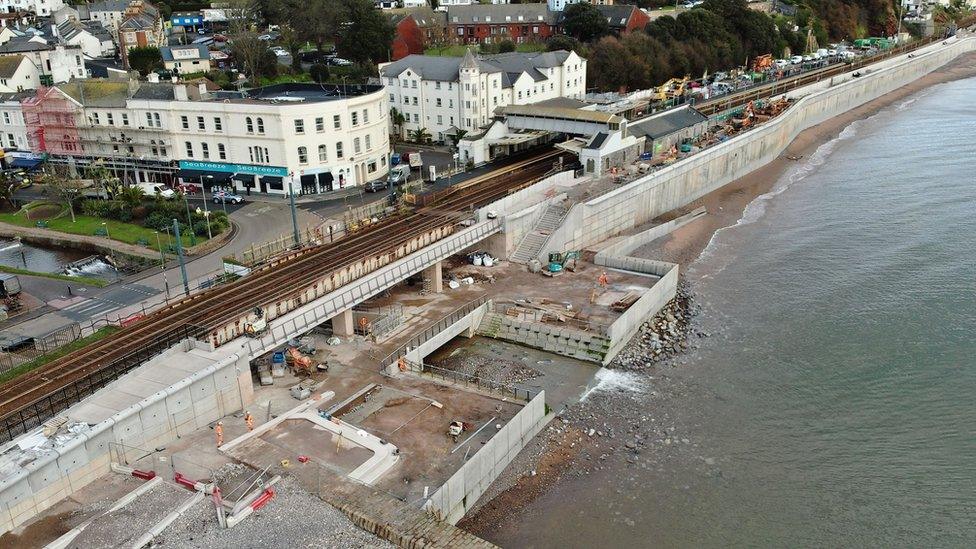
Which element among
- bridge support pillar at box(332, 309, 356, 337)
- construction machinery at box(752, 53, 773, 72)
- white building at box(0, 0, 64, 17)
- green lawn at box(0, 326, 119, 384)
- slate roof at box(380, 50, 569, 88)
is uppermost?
white building at box(0, 0, 64, 17)

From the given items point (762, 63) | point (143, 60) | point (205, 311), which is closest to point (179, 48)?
point (143, 60)

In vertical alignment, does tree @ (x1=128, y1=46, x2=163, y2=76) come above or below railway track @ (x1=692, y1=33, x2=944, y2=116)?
above

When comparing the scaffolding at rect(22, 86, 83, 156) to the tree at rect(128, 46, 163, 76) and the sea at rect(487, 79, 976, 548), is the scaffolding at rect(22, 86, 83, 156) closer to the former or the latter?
the tree at rect(128, 46, 163, 76)

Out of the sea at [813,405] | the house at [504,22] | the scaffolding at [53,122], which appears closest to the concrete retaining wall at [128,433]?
the sea at [813,405]

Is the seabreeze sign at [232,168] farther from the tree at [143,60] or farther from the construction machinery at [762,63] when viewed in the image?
the construction machinery at [762,63]

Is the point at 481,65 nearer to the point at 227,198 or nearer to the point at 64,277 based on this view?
the point at 227,198

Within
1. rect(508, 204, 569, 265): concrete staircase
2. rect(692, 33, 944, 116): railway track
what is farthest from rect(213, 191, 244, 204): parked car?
rect(692, 33, 944, 116): railway track
